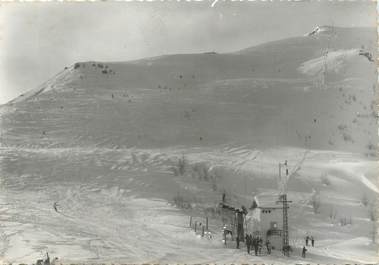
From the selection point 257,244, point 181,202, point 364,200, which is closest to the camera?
point 257,244

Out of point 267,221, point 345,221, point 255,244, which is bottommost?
point 255,244

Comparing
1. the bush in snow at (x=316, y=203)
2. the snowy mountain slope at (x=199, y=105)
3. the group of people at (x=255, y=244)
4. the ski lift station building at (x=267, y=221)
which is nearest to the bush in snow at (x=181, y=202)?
the ski lift station building at (x=267, y=221)

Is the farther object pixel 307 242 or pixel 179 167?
pixel 179 167

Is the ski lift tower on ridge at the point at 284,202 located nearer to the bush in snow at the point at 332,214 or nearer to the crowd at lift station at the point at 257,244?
the crowd at lift station at the point at 257,244

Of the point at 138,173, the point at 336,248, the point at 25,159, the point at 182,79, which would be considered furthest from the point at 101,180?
the point at 182,79

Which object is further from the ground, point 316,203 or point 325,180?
point 325,180

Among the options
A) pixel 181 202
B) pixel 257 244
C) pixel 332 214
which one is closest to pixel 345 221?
pixel 332 214

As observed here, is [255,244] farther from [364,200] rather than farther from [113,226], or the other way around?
[364,200]

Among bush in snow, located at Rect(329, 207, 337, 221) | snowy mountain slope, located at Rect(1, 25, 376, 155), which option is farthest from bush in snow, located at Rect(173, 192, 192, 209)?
snowy mountain slope, located at Rect(1, 25, 376, 155)
